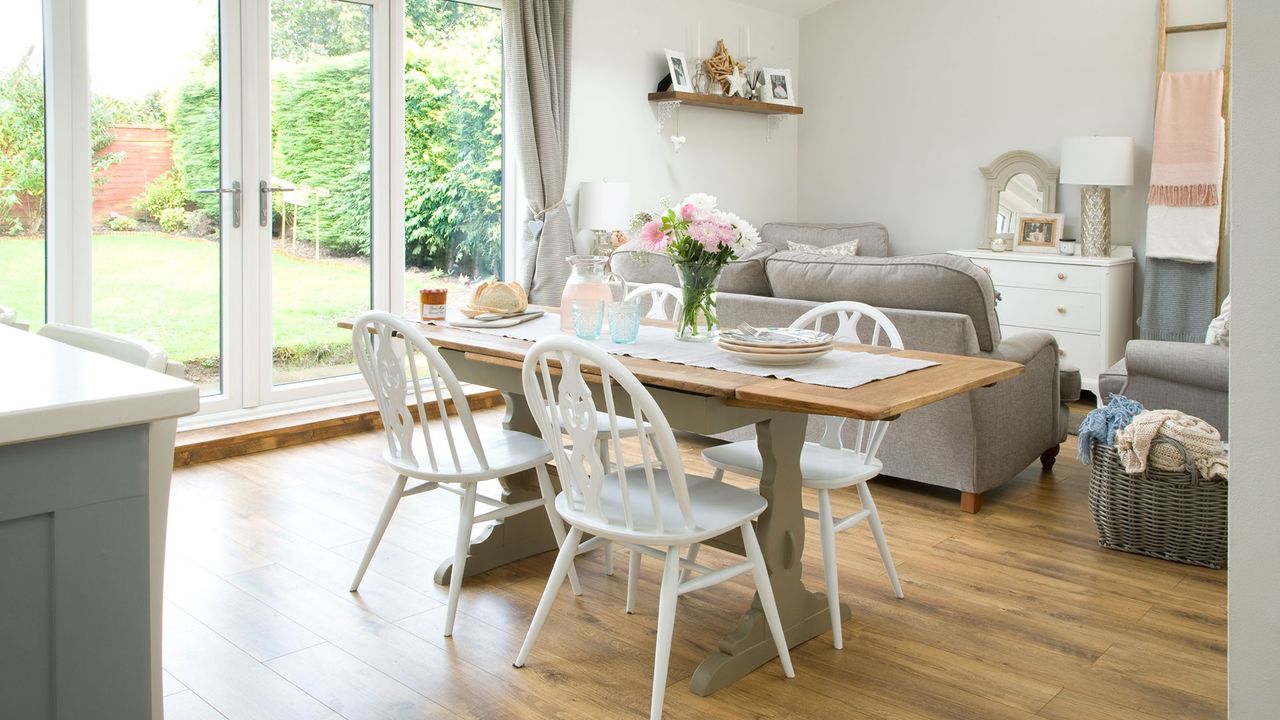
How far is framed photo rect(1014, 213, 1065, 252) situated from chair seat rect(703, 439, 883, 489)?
3850mm

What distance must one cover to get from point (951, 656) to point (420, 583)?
1448mm

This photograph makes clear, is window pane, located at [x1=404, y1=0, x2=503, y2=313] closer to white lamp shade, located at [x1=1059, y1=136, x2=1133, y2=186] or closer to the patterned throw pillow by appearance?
the patterned throw pillow

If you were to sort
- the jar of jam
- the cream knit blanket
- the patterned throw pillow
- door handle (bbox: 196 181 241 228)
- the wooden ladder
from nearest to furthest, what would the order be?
the cream knit blanket → the jar of jam → door handle (bbox: 196 181 241 228) → the wooden ladder → the patterned throw pillow

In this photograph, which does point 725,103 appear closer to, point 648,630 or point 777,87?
point 777,87

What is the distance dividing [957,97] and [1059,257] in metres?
1.42

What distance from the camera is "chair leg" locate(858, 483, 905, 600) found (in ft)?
9.17

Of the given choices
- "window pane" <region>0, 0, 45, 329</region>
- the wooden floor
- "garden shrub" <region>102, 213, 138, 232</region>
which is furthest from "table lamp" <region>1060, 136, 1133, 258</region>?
"window pane" <region>0, 0, 45, 329</region>

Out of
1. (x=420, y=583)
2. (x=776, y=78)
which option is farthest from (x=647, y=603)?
(x=776, y=78)

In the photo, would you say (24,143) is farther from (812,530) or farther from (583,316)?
(812,530)

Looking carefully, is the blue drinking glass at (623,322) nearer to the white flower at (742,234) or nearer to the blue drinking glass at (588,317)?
the blue drinking glass at (588,317)

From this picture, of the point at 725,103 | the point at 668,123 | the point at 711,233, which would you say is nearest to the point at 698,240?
the point at 711,233

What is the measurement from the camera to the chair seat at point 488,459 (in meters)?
2.69

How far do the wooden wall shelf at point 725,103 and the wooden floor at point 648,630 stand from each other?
10.6ft

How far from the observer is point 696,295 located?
2818mm
